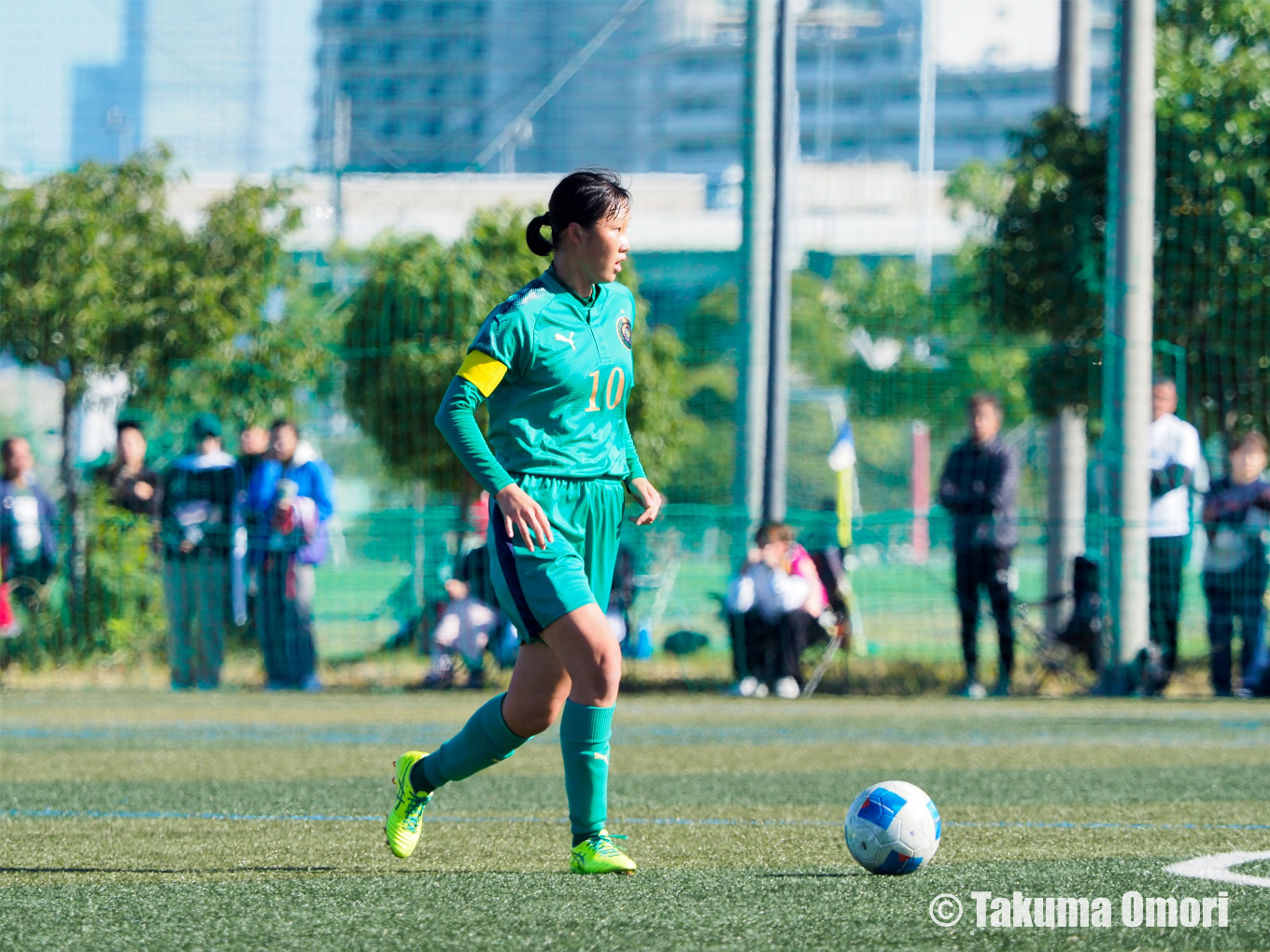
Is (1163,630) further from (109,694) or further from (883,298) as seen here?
(883,298)

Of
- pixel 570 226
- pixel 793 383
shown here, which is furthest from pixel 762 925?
pixel 793 383

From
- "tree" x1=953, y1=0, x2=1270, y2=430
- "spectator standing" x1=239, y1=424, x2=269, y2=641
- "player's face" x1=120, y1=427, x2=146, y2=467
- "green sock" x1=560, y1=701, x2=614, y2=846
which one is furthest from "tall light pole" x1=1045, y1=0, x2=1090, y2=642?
"green sock" x1=560, y1=701, x2=614, y2=846

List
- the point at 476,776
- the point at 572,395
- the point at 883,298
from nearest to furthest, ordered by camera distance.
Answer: the point at 572,395, the point at 476,776, the point at 883,298

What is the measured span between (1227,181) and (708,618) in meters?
6.39

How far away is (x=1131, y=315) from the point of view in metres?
12.4

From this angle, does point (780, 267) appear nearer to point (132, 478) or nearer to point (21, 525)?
point (132, 478)

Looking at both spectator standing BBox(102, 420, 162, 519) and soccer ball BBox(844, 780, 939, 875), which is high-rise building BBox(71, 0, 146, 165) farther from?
soccer ball BBox(844, 780, 939, 875)

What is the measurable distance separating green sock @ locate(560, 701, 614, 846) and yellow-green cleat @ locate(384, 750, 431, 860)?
1.47 ft

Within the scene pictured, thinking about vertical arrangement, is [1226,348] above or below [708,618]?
above

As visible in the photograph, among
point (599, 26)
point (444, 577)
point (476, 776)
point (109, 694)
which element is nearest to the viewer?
point (476, 776)

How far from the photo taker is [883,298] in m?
31.6

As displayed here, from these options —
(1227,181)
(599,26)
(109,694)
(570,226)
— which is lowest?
(109,694)

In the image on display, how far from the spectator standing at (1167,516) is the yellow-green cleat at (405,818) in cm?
838

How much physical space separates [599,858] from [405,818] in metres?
0.60
